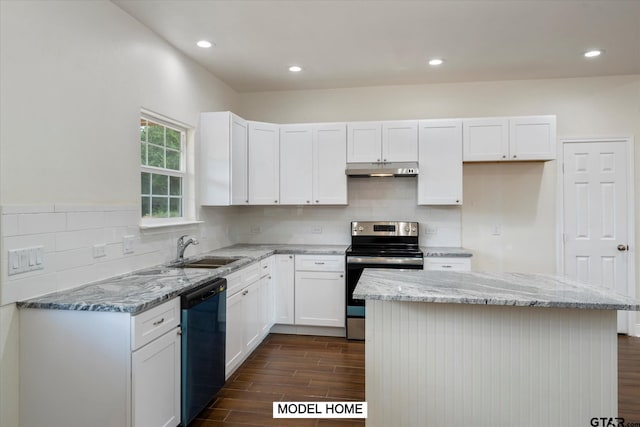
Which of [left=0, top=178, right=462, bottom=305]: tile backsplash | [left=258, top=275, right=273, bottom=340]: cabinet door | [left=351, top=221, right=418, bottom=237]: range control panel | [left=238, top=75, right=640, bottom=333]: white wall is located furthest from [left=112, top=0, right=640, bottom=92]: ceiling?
[left=258, top=275, right=273, bottom=340]: cabinet door

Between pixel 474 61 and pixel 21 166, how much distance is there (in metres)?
3.65

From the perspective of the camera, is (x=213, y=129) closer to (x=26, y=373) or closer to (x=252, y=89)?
(x=252, y=89)

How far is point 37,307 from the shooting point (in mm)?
1868

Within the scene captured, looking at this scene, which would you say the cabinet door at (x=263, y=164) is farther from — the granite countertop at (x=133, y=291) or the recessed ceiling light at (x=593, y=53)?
the recessed ceiling light at (x=593, y=53)

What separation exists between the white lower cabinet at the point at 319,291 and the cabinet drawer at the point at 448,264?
34.5 inches

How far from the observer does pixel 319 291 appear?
13.1 ft

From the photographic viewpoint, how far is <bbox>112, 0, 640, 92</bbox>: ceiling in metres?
2.62

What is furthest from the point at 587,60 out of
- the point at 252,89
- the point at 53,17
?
the point at 53,17

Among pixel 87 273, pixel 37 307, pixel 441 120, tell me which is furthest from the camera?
pixel 441 120

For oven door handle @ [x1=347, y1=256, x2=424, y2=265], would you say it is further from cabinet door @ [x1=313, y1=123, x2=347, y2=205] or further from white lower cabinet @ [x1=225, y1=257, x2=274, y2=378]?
white lower cabinet @ [x1=225, y1=257, x2=274, y2=378]

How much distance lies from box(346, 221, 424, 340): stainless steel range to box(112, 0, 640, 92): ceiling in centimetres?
165

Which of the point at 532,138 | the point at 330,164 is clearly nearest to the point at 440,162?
the point at 532,138

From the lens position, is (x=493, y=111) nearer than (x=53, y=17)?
No

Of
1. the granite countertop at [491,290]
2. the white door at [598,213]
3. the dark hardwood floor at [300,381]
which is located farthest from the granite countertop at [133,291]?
the white door at [598,213]
